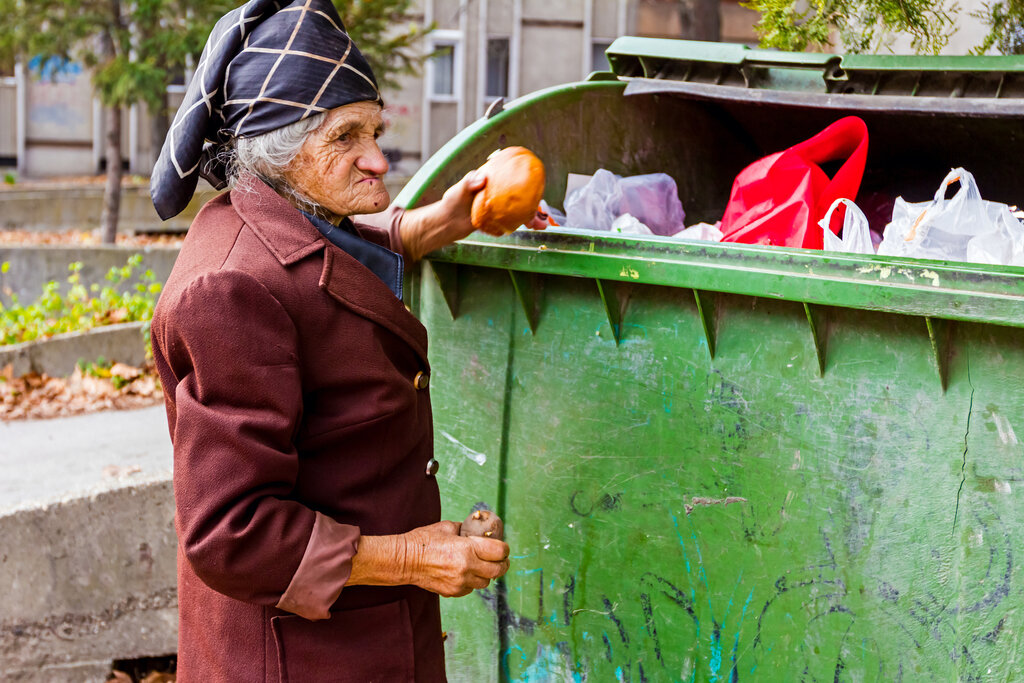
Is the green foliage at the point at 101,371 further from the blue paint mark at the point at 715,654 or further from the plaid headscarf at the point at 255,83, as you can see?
the blue paint mark at the point at 715,654

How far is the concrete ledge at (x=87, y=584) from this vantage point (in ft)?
9.77

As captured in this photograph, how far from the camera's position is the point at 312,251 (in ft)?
4.99

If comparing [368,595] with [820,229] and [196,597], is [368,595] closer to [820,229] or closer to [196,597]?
[196,597]

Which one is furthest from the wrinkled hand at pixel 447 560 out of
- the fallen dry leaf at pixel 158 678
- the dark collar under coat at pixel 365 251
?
the fallen dry leaf at pixel 158 678

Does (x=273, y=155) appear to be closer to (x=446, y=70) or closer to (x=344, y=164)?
(x=344, y=164)

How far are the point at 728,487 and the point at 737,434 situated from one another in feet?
0.36

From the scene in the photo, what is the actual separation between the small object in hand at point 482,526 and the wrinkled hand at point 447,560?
6cm

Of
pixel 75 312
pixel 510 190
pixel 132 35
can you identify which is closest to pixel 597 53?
pixel 132 35

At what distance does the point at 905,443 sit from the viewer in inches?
62.4

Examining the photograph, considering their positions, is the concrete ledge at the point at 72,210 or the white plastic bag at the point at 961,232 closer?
the white plastic bag at the point at 961,232

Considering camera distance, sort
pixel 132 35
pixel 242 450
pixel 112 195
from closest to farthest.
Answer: pixel 242 450 < pixel 132 35 < pixel 112 195

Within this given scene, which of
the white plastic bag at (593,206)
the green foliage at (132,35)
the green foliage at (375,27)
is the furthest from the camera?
the green foliage at (132,35)

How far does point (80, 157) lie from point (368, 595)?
601 inches

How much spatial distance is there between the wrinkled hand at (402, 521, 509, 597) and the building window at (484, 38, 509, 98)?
46.4 ft
